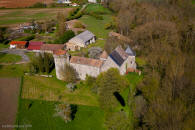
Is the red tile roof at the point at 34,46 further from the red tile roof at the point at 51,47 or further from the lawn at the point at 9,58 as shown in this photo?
the lawn at the point at 9,58

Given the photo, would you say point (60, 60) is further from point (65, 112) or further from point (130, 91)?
point (130, 91)

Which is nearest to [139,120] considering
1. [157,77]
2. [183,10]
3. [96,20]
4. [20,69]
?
[157,77]

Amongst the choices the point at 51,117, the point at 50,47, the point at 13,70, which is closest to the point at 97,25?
the point at 50,47

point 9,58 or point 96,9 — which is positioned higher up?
point 96,9

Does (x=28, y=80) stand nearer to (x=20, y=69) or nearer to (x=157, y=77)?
(x=20, y=69)

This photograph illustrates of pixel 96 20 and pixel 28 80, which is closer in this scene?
pixel 28 80

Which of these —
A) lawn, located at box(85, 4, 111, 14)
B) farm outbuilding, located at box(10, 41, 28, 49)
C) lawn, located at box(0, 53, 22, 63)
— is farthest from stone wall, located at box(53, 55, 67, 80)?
lawn, located at box(85, 4, 111, 14)

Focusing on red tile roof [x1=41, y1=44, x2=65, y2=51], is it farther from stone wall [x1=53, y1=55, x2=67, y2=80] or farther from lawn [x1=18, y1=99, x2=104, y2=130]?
lawn [x1=18, y1=99, x2=104, y2=130]
